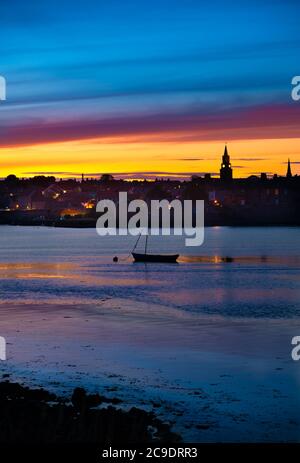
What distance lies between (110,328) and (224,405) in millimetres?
11827

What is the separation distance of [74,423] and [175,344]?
11327 millimetres

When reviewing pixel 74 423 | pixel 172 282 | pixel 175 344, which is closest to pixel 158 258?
pixel 172 282

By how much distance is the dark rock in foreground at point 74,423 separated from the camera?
1201 centimetres

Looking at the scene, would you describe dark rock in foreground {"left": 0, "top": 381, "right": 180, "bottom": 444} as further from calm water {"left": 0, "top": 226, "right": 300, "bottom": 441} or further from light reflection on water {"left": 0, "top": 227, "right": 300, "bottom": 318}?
light reflection on water {"left": 0, "top": 227, "right": 300, "bottom": 318}

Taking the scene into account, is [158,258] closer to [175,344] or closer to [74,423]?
[175,344]

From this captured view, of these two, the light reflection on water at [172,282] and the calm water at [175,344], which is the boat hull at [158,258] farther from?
the calm water at [175,344]

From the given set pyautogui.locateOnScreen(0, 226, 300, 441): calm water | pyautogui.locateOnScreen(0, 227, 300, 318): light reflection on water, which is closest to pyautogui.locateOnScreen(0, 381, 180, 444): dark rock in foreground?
pyautogui.locateOnScreen(0, 226, 300, 441): calm water

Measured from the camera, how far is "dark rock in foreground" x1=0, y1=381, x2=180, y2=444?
12.0 meters

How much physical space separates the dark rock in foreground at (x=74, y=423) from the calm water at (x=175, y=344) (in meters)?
0.85

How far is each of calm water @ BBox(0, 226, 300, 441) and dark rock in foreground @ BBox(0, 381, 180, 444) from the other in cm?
85
